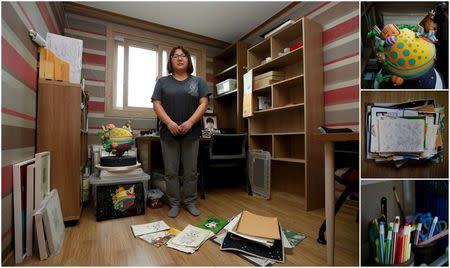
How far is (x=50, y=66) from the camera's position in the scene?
1636mm

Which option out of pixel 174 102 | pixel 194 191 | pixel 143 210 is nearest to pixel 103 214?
pixel 143 210

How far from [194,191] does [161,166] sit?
118 centimetres

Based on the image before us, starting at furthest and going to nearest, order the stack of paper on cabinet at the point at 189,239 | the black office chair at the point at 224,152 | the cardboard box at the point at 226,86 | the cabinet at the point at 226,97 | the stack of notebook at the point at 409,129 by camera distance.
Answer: the cabinet at the point at 226,97
the cardboard box at the point at 226,86
the black office chair at the point at 224,152
the stack of paper on cabinet at the point at 189,239
the stack of notebook at the point at 409,129

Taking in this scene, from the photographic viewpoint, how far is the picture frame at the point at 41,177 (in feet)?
4.44

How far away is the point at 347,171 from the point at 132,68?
2972mm

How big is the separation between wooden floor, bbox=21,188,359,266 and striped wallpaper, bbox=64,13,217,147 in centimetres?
131

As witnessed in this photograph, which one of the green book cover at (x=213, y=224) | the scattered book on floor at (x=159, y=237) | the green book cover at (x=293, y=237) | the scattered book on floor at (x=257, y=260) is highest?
the scattered book on floor at (x=159, y=237)

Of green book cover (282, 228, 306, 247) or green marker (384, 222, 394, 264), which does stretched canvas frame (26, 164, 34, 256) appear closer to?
green book cover (282, 228, 306, 247)

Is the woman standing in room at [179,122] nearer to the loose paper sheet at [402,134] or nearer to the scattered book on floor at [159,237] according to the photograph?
the scattered book on floor at [159,237]

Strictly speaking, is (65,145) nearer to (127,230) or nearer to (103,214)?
(103,214)

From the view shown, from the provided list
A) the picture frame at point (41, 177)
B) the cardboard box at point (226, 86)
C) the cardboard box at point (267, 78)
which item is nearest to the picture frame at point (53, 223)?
the picture frame at point (41, 177)

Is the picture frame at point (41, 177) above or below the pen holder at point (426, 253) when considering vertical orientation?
above

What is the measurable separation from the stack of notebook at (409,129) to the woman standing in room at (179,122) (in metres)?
1.48

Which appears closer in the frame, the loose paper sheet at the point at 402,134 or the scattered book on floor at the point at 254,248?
the loose paper sheet at the point at 402,134
